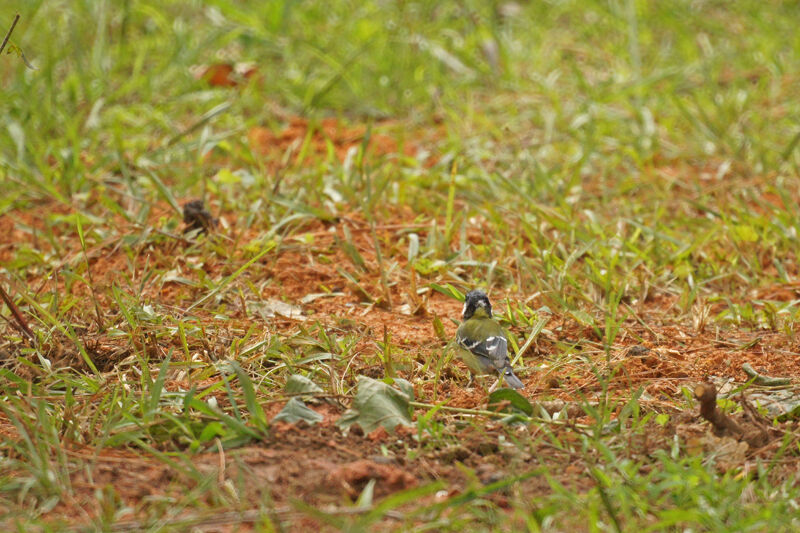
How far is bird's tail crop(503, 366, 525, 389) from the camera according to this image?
3.26m

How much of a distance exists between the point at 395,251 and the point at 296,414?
177 centimetres

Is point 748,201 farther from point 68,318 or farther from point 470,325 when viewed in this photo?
point 68,318

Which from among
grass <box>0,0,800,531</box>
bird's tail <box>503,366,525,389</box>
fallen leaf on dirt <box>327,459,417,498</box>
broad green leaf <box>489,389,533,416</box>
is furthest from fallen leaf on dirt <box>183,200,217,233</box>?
fallen leaf on dirt <box>327,459,417,498</box>

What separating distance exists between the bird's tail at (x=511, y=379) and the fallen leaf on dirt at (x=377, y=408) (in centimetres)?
38

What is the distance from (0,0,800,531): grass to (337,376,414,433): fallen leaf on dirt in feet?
0.15

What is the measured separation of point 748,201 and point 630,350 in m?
2.07

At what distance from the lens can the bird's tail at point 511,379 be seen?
3262 millimetres

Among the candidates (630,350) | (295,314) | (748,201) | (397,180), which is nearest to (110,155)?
(397,180)

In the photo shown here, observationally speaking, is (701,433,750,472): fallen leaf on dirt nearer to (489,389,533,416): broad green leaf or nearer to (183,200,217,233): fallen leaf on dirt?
(489,389,533,416): broad green leaf

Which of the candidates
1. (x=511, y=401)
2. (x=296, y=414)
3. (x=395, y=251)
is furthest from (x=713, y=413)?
(x=395, y=251)

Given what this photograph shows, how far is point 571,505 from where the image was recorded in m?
2.54

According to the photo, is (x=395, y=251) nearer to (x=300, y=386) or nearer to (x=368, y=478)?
(x=300, y=386)

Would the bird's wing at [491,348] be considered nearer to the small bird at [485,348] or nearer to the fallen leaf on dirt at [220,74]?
the small bird at [485,348]

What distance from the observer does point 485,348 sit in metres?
3.33
